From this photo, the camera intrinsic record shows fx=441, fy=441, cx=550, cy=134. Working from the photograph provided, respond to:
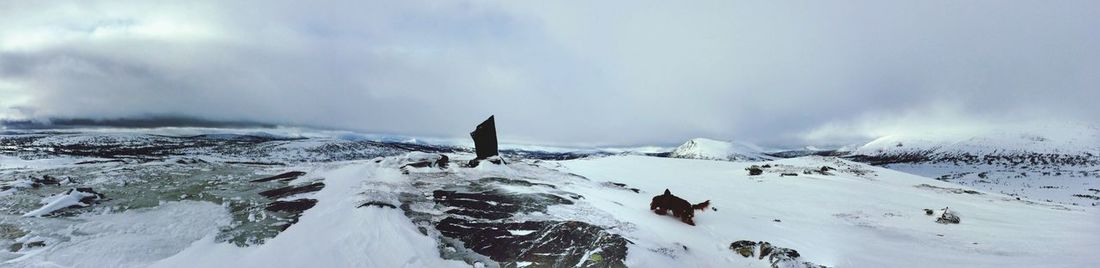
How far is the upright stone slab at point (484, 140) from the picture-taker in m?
31.7

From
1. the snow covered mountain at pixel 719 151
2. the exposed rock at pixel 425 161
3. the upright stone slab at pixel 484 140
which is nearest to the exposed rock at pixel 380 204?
the exposed rock at pixel 425 161

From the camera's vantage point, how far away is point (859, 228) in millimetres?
13047

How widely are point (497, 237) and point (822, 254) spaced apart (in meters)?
7.54

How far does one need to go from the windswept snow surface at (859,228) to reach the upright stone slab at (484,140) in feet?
44.2

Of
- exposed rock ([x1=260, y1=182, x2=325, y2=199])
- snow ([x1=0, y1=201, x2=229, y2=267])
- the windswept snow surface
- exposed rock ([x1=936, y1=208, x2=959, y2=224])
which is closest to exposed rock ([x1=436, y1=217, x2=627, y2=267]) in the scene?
the windswept snow surface

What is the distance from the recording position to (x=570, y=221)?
11867 mm

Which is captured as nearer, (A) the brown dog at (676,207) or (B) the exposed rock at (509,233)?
(B) the exposed rock at (509,233)

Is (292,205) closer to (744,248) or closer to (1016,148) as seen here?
(744,248)

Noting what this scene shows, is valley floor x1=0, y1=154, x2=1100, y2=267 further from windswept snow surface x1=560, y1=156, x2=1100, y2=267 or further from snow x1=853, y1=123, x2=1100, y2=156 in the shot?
snow x1=853, y1=123, x2=1100, y2=156

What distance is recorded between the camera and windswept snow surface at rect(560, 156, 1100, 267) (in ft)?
31.2

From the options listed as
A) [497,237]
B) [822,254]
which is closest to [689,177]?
[822,254]

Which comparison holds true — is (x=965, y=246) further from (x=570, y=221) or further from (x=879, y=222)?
(x=570, y=221)

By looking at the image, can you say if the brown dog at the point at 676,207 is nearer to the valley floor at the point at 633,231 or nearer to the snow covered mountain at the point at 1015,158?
the valley floor at the point at 633,231

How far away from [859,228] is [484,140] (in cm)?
2341
